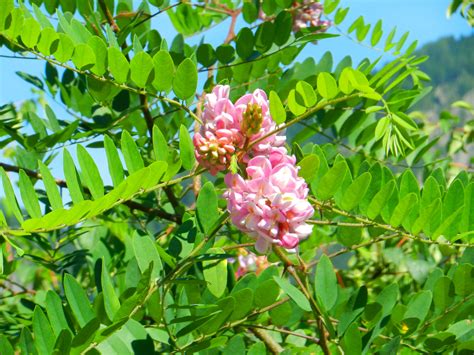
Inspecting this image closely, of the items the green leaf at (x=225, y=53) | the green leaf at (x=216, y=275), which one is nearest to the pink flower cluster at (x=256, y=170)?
the green leaf at (x=216, y=275)

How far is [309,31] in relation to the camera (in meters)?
1.15

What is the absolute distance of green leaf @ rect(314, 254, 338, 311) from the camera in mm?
905

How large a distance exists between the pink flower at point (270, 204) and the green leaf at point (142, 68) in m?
0.22

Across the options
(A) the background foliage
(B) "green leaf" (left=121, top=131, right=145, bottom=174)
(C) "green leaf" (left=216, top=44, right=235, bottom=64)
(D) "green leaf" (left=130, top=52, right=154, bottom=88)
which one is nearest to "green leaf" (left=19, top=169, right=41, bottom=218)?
(A) the background foliage

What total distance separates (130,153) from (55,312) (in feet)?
0.64

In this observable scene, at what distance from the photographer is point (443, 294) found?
3.17 feet

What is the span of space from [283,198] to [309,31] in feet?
1.62

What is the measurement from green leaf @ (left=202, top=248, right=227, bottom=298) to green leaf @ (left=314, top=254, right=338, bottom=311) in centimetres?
13

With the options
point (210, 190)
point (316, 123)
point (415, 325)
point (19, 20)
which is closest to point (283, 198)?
point (210, 190)

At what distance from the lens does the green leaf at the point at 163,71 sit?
2.92 ft

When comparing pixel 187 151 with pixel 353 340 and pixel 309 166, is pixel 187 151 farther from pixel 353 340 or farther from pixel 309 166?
pixel 353 340

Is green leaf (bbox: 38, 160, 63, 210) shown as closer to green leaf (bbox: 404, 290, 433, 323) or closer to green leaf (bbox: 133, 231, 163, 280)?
green leaf (bbox: 133, 231, 163, 280)

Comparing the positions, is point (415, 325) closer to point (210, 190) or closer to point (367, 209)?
point (367, 209)

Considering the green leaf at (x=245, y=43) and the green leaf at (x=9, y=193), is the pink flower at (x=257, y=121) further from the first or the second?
the green leaf at (x=245, y=43)
